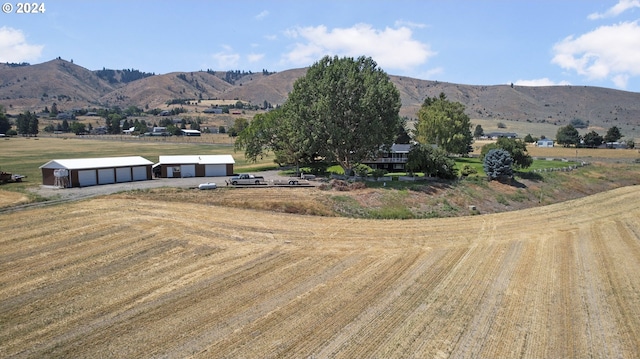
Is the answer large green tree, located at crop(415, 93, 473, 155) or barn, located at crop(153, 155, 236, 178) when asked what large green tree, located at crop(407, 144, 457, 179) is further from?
barn, located at crop(153, 155, 236, 178)

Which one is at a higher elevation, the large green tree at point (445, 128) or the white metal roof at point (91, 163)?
the large green tree at point (445, 128)

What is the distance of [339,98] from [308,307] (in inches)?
1576

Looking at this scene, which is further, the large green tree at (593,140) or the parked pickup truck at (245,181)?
the large green tree at (593,140)

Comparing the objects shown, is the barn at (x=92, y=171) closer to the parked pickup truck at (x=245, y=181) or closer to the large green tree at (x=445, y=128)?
the parked pickup truck at (x=245, y=181)

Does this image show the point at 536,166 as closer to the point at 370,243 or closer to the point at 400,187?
the point at 400,187

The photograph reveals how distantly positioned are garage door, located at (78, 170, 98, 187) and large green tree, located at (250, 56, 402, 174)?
25.4m

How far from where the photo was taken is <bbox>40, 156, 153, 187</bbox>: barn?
49.4m

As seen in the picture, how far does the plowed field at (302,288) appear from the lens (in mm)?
18375

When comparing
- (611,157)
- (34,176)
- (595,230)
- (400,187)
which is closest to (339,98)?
(400,187)

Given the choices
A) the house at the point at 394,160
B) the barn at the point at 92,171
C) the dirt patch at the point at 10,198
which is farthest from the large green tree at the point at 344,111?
the dirt patch at the point at 10,198

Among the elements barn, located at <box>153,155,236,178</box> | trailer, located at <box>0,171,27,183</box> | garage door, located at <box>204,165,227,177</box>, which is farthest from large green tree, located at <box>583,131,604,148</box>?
trailer, located at <box>0,171,27,183</box>

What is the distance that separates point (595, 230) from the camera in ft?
132

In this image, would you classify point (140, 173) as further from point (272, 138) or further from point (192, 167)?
point (272, 138)

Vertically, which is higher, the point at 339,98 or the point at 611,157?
the point at 339,98
